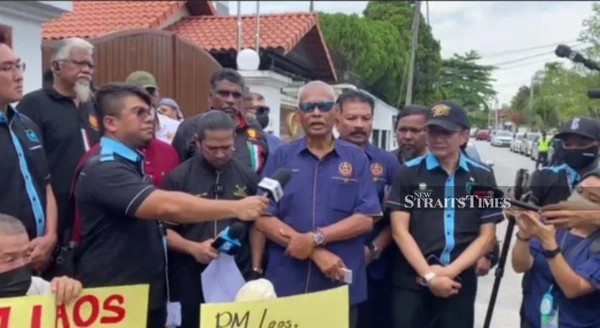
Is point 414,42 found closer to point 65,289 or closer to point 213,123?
point 213,123

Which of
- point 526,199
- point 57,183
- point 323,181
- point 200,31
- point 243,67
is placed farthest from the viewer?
point 200,31

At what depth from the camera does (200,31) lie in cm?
1114

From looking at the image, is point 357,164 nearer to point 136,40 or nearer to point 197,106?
point 136,40

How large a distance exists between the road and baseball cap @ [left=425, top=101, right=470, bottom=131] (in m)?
0.22

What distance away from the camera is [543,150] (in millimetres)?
3416

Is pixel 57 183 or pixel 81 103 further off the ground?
pixel 81 103

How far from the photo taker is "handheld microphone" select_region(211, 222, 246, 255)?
3051 mm

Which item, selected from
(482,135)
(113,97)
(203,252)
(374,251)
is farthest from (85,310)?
(482,135)

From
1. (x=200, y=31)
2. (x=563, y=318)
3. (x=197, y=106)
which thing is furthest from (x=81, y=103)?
(x=200, y=31)

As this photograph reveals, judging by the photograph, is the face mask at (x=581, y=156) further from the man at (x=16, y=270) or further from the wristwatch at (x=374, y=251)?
the man at (x=16, y=270)

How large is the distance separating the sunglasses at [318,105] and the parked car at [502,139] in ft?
2.86

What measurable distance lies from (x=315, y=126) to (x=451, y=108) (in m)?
0.71

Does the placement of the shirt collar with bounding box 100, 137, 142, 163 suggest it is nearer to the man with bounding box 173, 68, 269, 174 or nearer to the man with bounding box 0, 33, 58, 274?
the man with bounding box 0, 33, 58, 274

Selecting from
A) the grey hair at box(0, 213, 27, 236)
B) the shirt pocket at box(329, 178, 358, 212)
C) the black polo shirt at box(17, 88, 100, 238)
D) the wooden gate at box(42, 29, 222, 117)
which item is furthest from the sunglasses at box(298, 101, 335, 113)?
the wooden gate at box(42, 29, 222, 117)
